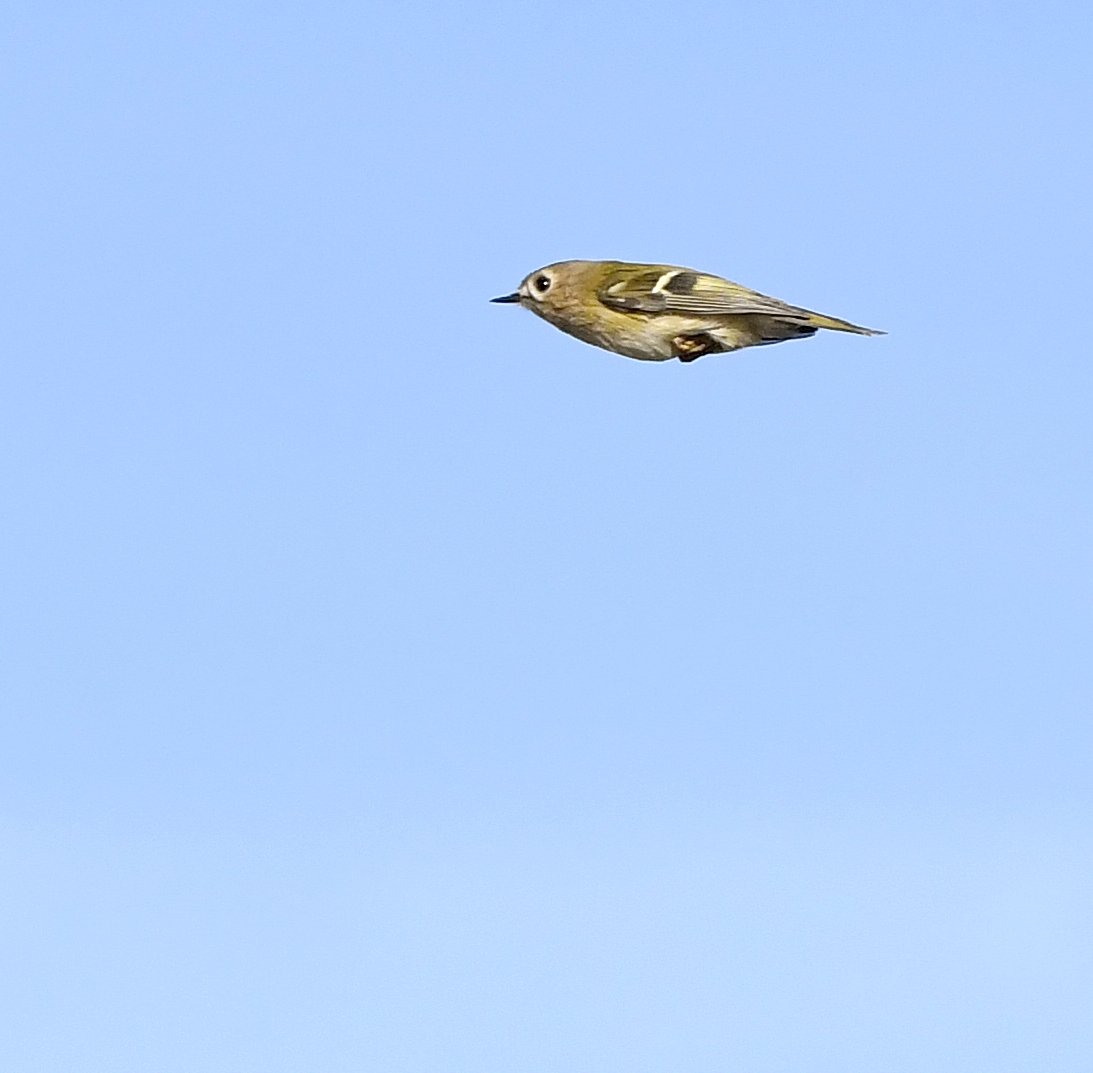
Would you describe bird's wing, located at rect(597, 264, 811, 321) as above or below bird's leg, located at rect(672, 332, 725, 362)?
above

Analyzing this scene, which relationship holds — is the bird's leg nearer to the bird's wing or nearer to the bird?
the bird

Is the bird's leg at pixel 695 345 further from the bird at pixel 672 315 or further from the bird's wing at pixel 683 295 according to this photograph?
the bird's wing at pixel 683 295

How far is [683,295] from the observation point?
9.10 m

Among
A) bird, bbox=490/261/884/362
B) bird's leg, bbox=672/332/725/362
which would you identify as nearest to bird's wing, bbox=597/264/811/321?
bird, bbox=490/261/884/362

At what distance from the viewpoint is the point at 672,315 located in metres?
9.08

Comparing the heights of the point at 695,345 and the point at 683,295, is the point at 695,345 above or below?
below

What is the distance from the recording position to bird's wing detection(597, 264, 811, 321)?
8.96 meters

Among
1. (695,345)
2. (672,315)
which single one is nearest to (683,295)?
(672,315)

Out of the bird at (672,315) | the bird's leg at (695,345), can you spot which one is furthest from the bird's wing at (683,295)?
the bird's leg at (695,345)

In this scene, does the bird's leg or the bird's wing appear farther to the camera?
the bird's leg

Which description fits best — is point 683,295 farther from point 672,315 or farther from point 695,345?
point 695,345

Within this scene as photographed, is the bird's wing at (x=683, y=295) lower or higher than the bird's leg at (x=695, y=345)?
higher

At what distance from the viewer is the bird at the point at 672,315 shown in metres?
8.98

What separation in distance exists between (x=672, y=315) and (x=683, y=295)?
0.13m
